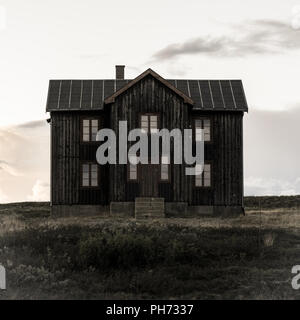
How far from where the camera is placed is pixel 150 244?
61.0 feet

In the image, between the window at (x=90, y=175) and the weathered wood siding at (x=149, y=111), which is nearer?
the weathered wood siding at (x=149, y=111)

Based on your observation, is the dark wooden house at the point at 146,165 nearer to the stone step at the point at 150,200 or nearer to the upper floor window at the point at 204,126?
the upper floor window at the point at 204,126

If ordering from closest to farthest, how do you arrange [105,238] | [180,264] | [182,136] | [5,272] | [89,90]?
[5,272]
[180,264]
[105,238]
[182,136]
[89,90]

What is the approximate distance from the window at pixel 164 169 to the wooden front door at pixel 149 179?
29cm

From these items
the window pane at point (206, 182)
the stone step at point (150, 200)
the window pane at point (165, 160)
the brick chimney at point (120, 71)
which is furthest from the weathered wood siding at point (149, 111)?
the brick chimney at point (120, 71)

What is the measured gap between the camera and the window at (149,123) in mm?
36594

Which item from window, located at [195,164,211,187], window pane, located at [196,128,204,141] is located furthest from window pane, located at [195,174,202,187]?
window pane, located at [196,128,204,141]

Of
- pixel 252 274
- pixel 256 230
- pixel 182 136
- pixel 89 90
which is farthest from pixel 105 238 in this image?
pixel 89 90

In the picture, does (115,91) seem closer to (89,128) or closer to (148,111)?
(89,128)

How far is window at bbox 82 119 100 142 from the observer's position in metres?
38.3

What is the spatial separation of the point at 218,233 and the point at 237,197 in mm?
13716
